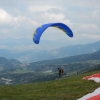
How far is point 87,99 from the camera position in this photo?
60.7 feet

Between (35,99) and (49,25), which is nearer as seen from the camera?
(35,99)

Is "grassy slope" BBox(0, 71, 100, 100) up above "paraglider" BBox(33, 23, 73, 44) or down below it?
below

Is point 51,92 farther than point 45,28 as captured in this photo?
No

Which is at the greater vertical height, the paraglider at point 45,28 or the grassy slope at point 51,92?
the paraglider at point 45,28

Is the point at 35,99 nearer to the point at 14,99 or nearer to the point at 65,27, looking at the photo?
the point at 14,99

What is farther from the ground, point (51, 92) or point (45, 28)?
point (45, 28)

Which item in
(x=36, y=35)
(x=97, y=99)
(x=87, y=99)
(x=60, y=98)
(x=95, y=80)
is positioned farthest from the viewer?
(x=36, y=35)

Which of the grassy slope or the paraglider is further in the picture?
the paraglider

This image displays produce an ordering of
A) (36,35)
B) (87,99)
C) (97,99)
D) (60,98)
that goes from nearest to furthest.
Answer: (97,99) < (87,99) < (60,98) < (36,35)

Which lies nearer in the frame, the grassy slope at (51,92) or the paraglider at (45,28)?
the grassy slope at (51,92)

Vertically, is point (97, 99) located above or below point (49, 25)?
below

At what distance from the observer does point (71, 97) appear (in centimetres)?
2178

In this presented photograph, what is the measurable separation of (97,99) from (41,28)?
70.6 ft

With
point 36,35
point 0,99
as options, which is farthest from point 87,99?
point 36,35
